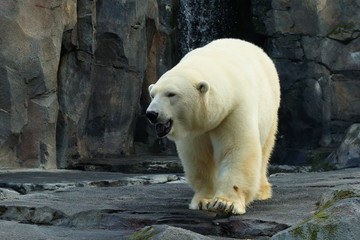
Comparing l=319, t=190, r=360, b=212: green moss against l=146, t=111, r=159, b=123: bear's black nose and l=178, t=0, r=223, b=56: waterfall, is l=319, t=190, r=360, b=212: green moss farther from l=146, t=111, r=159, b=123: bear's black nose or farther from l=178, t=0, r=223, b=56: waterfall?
l=178, t=0, r=223, b=56: waterfall

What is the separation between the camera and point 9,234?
328cm

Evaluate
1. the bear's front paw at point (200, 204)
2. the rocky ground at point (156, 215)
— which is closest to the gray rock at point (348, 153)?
the rocky ground at point (156, 215)

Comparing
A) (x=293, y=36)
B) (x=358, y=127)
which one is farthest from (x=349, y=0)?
(x=358, y=127)

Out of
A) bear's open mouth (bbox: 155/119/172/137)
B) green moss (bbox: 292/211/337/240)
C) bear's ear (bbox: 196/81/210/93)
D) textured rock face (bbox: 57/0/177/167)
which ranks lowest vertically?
textured rock face (bbox: 57/0/177/167)

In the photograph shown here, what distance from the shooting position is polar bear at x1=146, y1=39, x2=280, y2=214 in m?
3.97

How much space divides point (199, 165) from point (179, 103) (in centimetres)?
56

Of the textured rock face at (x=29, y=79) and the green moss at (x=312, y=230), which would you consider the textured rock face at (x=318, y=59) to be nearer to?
the textured rock face at (x=29, y=79)

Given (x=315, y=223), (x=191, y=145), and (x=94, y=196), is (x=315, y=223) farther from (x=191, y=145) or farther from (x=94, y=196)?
(x=94, y=196)

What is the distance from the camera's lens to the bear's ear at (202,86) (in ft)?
12.9

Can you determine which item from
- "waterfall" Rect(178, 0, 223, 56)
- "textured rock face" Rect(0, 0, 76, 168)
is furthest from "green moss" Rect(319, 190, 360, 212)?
"waterfall" Rect(178, 0, 223, 56)

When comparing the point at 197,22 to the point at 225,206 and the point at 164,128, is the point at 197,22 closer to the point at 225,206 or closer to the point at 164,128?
the point at 164,128

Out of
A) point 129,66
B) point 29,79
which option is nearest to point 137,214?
point 29,79

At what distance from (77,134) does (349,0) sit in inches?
238

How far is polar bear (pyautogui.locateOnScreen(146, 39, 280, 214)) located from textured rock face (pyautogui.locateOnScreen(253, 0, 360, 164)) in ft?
28.0
